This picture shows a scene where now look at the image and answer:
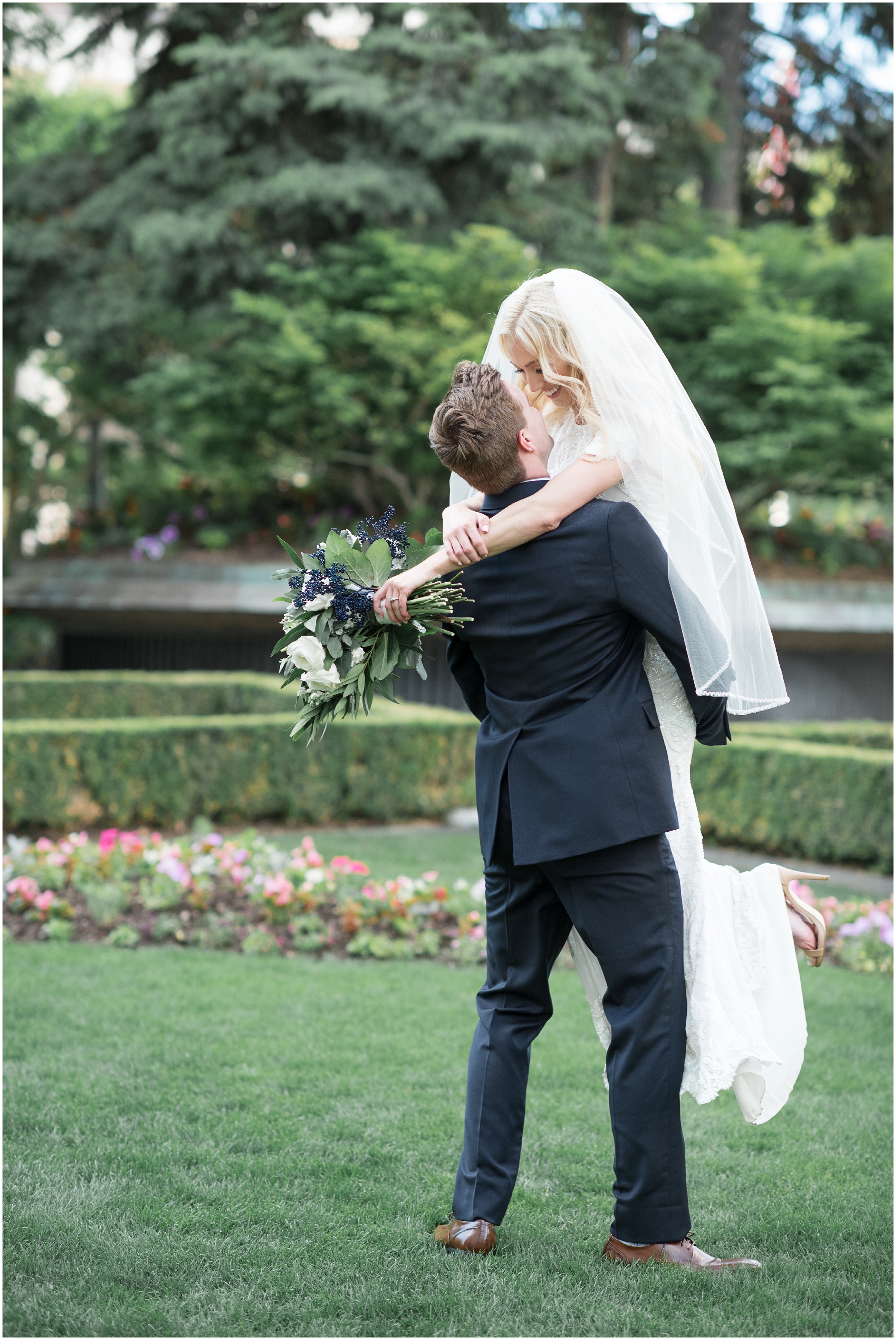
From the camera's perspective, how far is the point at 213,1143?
3.04 metres

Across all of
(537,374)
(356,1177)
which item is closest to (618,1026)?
(356,1177)

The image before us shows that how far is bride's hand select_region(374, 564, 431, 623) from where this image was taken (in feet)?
7.29

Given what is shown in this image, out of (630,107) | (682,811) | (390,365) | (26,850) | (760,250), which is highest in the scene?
(630,107)

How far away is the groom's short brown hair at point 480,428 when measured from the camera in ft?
7.21

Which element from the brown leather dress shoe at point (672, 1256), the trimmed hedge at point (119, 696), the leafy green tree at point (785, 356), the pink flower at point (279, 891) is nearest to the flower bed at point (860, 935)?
the pink flower at point (279, 891)

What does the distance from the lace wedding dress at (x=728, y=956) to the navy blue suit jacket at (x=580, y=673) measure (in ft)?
0.25

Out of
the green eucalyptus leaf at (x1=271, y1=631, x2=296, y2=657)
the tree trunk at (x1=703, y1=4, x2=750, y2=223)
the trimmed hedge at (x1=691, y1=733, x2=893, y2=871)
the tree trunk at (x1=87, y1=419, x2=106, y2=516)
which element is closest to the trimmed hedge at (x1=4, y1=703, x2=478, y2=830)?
the trimmed hedge at (x1=691, y1=733, x2=893, y2=871)

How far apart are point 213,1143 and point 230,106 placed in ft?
43.9

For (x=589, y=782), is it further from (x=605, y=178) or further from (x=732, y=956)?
(x=605, y=178)

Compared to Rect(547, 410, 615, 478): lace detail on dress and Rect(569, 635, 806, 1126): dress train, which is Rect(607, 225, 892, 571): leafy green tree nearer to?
Rect(547, 410, 615, 478): lace detail on dress

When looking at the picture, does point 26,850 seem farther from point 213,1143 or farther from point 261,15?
point 261,15

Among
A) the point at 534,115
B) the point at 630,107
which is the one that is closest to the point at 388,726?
the point at 534,115

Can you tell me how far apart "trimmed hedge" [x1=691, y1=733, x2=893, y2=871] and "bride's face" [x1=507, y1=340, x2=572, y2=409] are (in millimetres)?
5525

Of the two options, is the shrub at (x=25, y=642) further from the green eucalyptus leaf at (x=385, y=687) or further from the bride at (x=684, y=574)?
the bride at (x=684, y=574)
